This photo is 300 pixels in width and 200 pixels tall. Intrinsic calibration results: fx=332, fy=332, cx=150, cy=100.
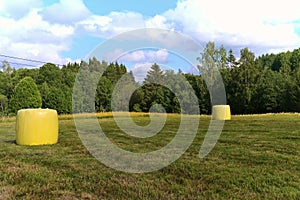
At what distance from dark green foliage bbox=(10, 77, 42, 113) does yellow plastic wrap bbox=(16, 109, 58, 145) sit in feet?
177

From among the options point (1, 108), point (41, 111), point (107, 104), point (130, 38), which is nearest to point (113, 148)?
point (41, 111)

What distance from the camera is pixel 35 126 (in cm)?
1062

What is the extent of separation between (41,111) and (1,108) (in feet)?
203

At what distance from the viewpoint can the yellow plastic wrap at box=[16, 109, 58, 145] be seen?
1055cm

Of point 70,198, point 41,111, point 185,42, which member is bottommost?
point 70,198

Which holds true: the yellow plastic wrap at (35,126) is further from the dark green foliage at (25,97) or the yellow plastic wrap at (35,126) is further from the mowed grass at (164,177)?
the dark green foliage at (25,97)

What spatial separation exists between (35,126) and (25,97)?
54603mm

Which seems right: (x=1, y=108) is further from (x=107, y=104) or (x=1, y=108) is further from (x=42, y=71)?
(x=107, y=104)

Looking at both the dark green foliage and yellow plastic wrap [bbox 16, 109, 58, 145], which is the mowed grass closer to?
yellow plastic wrap [bbox 16, 109, 58, 145]

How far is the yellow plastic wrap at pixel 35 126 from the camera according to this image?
10547mm

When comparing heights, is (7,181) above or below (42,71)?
below

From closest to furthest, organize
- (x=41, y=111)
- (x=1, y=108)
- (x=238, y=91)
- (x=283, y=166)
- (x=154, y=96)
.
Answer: (x=283, y=166)
(x=41, y=111)
(x=154, y=96)
(x=238, y=91)
(x=1, y=108)

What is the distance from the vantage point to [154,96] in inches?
1294

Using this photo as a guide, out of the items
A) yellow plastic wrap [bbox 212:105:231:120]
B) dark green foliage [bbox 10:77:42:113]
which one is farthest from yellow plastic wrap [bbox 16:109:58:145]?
dark green foliage [bbox 10:77:42:113]
